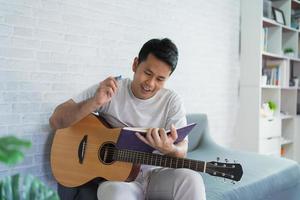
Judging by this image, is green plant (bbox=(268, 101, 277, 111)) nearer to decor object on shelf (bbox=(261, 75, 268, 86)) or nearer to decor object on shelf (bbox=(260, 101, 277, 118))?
decor object on shelf (bbox=(260, 101, 277, 118))

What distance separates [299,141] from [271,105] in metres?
0.68

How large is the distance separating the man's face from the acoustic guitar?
0.23m

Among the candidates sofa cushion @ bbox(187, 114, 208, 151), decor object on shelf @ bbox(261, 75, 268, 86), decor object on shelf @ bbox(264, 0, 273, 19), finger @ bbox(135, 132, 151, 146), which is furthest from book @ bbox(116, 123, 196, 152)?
decor object on shelf @ bbox(264, 0, 273, 19)

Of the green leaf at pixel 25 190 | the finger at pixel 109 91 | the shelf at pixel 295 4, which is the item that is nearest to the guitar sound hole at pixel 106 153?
the finger at pixel 109 91

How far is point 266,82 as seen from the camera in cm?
356

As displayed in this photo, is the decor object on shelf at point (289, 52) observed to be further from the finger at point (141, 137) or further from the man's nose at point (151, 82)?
the finger at point (141, 137)

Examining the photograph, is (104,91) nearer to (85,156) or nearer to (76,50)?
(85,156)

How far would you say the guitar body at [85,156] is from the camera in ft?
5.12

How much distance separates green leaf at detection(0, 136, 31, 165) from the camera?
58cm

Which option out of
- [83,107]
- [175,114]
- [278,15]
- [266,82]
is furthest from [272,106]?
[83,107]

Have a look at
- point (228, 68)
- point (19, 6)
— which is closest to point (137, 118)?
point (19, 6)

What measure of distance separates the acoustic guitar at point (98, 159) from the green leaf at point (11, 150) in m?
0.95

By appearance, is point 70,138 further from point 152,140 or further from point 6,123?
point 152,140

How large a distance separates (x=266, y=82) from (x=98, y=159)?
2.44 m
